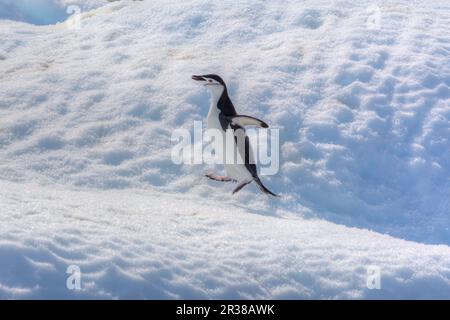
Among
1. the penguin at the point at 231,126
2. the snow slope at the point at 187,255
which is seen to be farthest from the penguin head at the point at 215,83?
the snow slope at the point at 187,255

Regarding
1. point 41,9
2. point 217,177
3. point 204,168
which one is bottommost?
point 217,177

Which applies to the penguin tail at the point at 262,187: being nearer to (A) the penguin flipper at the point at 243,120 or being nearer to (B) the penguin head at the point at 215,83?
(A) the penguin flipper at the point at 243,120

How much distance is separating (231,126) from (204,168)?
81 cm

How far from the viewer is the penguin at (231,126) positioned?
5.46 metres

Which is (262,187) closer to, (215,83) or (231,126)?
(231,126)

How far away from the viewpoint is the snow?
12.3ft

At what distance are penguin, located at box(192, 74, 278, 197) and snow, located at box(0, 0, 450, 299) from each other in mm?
213

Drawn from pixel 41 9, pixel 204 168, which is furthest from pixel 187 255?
pixel 41 9

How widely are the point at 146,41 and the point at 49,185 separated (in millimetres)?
3658

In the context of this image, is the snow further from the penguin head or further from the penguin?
the penguin head

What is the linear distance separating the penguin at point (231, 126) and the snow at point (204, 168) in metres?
0.21

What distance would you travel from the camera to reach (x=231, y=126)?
545cm

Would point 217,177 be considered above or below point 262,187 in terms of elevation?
above

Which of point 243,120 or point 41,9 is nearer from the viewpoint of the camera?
point 243,120
